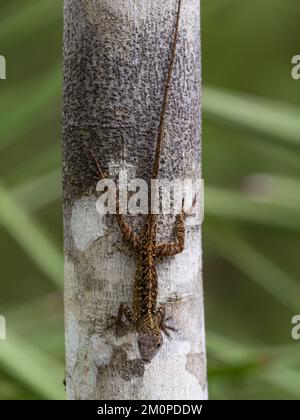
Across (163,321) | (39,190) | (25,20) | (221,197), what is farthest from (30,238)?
(163,321)

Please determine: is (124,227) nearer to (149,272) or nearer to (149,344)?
(149,272)

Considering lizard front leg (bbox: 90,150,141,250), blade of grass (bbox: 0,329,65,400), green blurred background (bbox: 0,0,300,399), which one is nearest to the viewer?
lizard front leg (bbox: 90,150,141,250)

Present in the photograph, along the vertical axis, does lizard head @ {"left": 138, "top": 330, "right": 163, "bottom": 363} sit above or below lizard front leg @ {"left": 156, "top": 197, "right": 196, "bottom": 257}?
below

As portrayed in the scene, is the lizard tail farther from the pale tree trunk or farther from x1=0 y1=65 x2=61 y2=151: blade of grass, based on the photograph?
x1=0 y1=65 x2=61 y2=151: blade of grass

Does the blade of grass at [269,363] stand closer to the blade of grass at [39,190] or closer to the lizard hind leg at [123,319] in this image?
the lizard hind leg at [123,319]

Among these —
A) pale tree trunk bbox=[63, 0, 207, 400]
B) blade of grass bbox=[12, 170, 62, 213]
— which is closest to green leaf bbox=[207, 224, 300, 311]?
blade of grass bbox=[12, 170, 62, 213]
